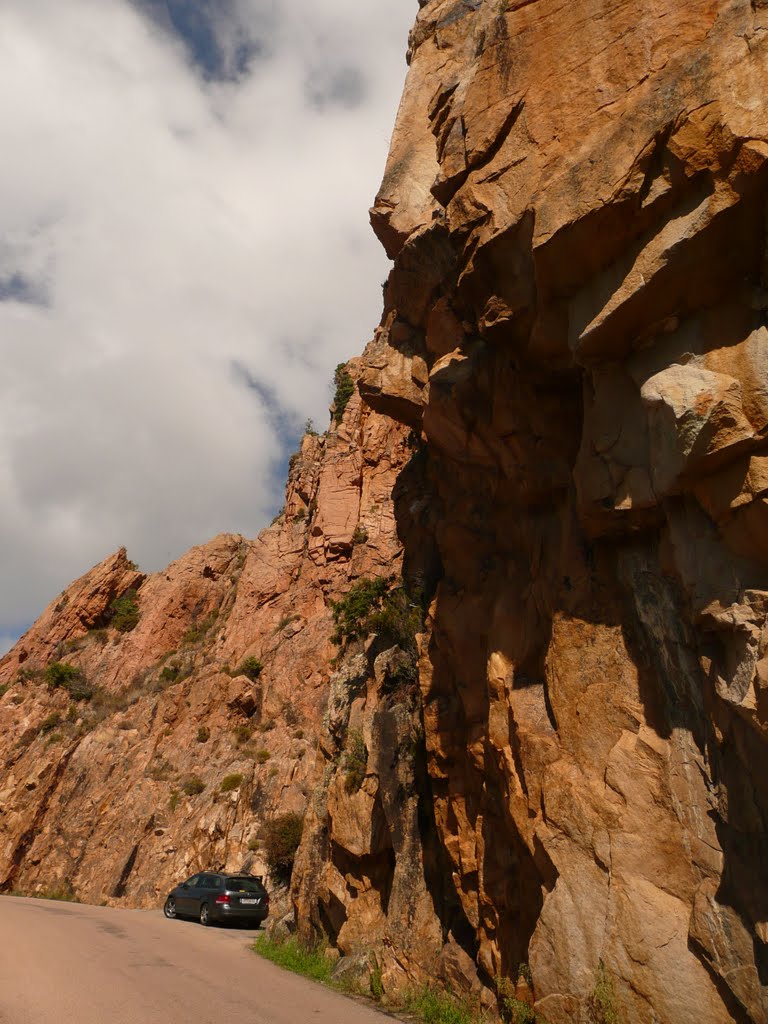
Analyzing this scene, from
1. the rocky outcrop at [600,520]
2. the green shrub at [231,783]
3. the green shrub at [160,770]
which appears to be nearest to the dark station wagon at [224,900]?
the green shrub at [231,783]

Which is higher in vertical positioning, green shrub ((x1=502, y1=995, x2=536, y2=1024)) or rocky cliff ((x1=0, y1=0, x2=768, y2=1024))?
rocky cliff ((x1=0, y1=0, x2=768, y2=1024))

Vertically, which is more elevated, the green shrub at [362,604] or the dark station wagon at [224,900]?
the green shrub at [362,604]

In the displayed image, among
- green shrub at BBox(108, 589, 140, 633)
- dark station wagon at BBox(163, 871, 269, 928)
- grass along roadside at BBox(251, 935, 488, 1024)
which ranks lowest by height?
grass along roadside at BBox(251, 935, 488, 1024)

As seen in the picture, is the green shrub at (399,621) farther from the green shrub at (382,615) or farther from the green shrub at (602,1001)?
the green shrub at (602,1001)

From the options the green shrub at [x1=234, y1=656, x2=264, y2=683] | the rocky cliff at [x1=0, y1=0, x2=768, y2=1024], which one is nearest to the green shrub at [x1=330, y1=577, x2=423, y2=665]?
the rocky cliff at [x1=0, y1=0, x2=768, y2=1024]

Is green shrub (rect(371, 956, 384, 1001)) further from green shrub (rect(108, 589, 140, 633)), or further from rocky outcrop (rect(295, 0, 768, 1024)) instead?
green shrub (rect(108, 589, 140, 633))

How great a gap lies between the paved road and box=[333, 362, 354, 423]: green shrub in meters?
29.8

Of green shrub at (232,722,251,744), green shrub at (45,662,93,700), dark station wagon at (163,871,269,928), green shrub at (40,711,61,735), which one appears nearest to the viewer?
dark station wagon at (163,871,269,928)

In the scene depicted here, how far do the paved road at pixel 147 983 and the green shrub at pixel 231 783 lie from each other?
1089cm

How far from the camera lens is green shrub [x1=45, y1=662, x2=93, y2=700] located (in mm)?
40500

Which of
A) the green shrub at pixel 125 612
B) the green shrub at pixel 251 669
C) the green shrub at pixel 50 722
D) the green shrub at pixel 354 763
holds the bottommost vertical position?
the green shrub at pixel 354 763

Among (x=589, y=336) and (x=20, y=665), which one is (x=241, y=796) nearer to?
(x=589, y=336)

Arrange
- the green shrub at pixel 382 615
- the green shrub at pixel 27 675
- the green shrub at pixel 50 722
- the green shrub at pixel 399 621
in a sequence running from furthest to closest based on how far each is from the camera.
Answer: the green shrub at pixel 27 675 < the green shrub at pixel 50 722 < the green shrub at pixel 382 615 < the green shrub at pixel 399 621

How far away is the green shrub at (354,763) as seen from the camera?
13109mm
